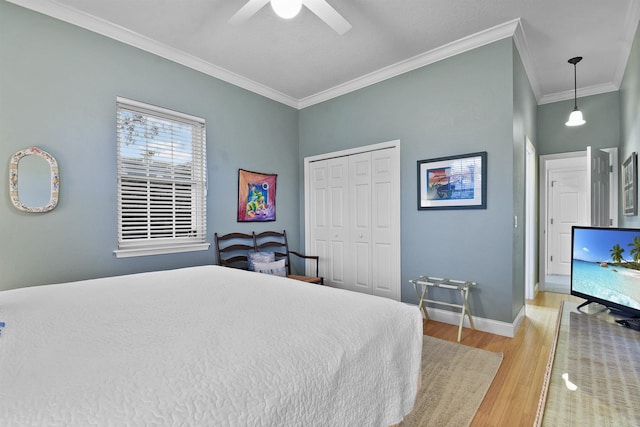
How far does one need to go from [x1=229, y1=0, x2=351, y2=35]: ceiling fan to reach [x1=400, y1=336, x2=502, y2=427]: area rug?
8.38 feet

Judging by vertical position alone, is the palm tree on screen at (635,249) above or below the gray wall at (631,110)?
below

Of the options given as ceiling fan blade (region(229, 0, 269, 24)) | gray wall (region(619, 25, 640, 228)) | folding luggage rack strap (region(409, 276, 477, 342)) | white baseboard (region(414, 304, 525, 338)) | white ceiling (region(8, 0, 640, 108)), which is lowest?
white baseboard (region(414, 304, 525, 338))

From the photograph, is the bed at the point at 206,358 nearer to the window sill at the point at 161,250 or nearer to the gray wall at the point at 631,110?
the window sill at the point at 161,250

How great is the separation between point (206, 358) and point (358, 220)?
10.2ft

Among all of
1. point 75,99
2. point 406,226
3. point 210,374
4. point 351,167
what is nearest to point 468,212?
point 406,226

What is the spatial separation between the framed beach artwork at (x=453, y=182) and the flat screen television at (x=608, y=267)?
1.13 m

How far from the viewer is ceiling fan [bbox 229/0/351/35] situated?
188 cm

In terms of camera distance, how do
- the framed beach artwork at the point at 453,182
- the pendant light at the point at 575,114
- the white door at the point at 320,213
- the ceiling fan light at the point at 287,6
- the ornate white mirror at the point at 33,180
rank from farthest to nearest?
the white door at the point at 320,213 < the pendant light at the point at 575,114 < the framed beach artwork at the point at 453,182 < the ornate white mirror at the point at 33,180 < the ceiling fan light at the point at 287,6

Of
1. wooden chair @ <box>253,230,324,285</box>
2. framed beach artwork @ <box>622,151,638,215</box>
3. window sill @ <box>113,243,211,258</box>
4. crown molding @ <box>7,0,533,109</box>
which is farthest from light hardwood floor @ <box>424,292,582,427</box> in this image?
crown molding @ <box>7,0,533,109</box>

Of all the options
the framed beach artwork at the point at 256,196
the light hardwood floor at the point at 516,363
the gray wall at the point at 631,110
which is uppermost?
the gray wall at the point at 631,110

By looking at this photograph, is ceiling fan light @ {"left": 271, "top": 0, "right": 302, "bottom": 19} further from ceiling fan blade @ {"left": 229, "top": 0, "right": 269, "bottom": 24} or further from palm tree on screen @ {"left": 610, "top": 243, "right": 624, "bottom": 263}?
palm tree on screen @ {"left": 610, "top": 243, "right": 624, "bottom": 263}

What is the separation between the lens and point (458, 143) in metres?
3.03

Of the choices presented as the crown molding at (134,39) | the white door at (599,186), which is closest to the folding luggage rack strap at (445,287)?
the white door at (599,186)

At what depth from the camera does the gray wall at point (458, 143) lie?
277cm
